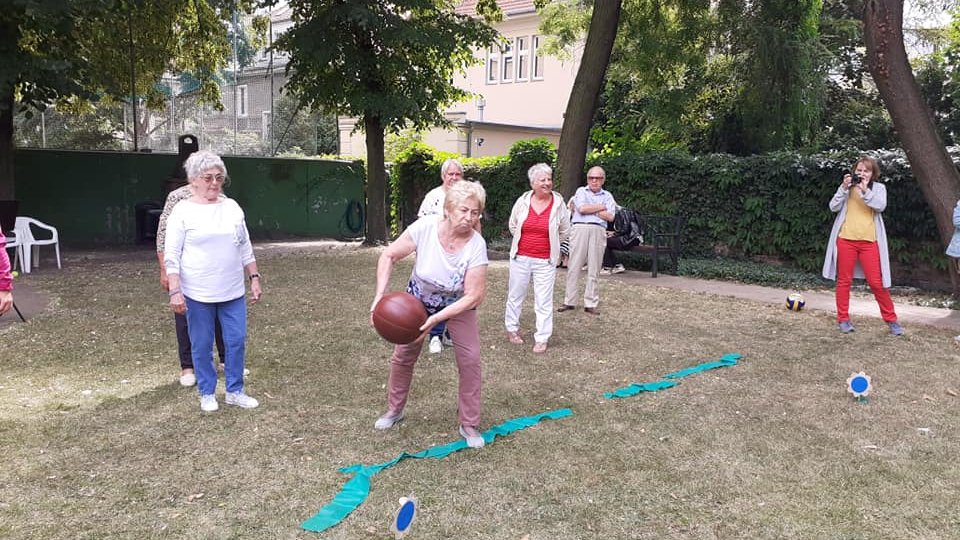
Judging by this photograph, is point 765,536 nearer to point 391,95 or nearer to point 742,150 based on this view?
point 391,95

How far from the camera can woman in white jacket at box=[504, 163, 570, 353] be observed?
6.87 metres

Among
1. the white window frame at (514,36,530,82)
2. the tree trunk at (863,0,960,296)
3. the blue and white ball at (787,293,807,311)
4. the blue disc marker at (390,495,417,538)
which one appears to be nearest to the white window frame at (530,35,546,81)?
the white window frame at (514,36,530,82)

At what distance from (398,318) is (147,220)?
13131mm

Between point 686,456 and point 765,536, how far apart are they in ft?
3.18

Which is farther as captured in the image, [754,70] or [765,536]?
[754,70]

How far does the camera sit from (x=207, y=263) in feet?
15.4

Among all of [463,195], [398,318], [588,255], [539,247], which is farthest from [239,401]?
[588,255]

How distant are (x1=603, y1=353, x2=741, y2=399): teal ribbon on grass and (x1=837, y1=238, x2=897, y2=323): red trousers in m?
1.76

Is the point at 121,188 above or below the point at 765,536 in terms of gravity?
above

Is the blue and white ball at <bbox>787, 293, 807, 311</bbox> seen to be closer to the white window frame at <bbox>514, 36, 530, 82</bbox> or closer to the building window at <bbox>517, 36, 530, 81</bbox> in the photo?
the white window frame at <bbox>514, 36, 530, 82</bbox>

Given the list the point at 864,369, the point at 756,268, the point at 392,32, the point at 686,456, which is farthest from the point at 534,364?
the point at 392,32

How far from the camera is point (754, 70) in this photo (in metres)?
14.5

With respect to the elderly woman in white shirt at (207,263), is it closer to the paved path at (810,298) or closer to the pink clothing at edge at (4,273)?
the pink clothing at edge at (4,273)

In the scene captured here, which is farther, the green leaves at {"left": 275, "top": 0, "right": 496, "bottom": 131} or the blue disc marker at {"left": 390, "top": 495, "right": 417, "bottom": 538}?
the green leaves at {"left": 275, "top": 0, "right": 496, "bottom": 131}
